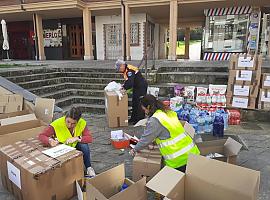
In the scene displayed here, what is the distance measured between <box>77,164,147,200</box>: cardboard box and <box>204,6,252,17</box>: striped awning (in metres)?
11.7

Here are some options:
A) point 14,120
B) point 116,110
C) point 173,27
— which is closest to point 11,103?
point 14,120

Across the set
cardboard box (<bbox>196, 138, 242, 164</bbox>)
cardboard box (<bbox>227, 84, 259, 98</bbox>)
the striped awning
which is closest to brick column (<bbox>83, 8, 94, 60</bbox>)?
the striped awning

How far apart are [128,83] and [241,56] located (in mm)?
2726

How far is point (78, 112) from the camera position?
2732 millimetres

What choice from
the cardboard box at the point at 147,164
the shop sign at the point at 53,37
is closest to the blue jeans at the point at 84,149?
the cardboard box at the point at 147,164

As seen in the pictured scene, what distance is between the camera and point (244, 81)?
214 inches

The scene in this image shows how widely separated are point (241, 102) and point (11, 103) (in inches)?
198

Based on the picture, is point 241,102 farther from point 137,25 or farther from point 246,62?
point 137,25

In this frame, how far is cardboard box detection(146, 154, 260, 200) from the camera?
1.76 m

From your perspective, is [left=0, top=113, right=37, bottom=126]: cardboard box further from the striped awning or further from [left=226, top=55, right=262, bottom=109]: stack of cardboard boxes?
the striped awning

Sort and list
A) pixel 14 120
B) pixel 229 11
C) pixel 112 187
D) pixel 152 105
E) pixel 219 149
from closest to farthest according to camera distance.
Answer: pixel 112 187, pixel 152 105, pixel 219 149, pixel 14 120, pixel 229 11

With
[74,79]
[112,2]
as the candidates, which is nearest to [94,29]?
[112,2]

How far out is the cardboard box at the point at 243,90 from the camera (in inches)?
212

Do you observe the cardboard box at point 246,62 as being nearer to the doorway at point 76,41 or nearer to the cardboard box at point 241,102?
the cardboard box at point 241,102
